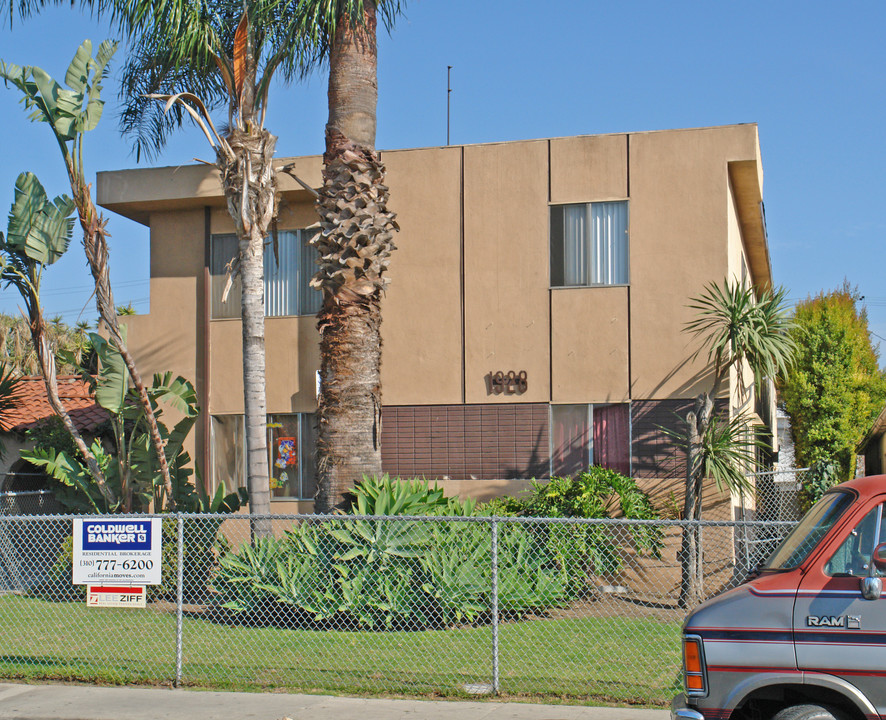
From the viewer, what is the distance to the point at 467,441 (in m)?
15.3

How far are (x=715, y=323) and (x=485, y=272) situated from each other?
355 cm

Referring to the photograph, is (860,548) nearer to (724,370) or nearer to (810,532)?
(810,532)

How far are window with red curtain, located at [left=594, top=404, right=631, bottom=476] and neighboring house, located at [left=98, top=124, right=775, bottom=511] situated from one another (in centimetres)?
3

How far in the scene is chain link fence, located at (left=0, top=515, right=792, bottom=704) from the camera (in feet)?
29.5

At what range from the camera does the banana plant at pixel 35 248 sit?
46.5 ft

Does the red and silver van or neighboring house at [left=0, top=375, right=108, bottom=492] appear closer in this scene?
the red and silver van

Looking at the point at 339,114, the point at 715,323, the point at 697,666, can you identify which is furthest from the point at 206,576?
the point at 697,666

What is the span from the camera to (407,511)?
11.8m

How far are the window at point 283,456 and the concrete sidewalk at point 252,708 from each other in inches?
294

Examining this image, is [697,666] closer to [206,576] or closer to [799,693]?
[799,693]

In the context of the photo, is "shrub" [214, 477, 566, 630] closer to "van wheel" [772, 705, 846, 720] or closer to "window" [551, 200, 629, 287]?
"window" [551, 200, 629, 287]

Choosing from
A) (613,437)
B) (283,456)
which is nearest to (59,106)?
(283,456)

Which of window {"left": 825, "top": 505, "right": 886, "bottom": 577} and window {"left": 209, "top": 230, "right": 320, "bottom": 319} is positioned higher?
window {"left": 209, "top": 230, "right": 320, "bottom": 319}

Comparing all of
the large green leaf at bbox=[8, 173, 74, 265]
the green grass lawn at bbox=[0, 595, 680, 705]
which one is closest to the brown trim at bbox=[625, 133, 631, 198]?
the green grass lawn at bbox=[0, 595, 680, 705]
